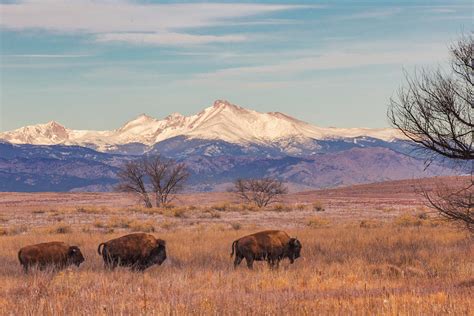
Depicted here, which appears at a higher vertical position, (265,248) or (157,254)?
(157,254)

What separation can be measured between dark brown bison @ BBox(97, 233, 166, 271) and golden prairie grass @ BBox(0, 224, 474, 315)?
1.32 feet

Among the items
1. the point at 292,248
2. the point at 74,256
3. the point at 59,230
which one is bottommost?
the point at 292,248

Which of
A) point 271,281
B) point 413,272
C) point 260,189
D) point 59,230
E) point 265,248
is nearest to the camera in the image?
point 271,281

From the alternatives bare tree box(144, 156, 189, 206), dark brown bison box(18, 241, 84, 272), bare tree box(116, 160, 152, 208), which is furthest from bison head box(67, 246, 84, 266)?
bare tree box(116, 160, 152, 208)

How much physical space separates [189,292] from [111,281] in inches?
102

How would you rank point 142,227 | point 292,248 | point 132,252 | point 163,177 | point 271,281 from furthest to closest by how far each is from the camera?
point 163,177, point 142,227, point 292,248, point 132,252, point 271,281

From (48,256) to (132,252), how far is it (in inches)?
86.3

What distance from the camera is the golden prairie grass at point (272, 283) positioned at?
9.05 m

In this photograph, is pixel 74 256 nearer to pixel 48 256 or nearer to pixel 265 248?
pixel 48 256

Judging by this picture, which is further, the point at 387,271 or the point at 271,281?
the point at 387,271

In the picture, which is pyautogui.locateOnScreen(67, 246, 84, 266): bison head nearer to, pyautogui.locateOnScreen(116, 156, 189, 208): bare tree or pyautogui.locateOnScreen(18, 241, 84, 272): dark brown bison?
pyautogui.locateOnScreen(18, 241, 84, 272): dark brown bison

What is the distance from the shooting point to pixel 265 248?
16.2 meters

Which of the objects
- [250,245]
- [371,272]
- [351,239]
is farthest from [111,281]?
[351,239]

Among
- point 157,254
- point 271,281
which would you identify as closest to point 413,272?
point 271,281
